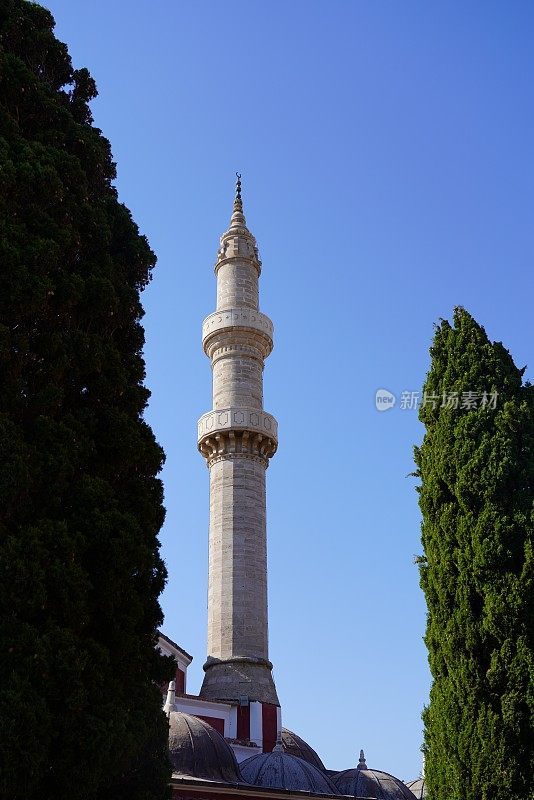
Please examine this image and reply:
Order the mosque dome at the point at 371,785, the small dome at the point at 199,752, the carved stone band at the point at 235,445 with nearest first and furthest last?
1. the small dome at the point at 199,752
2. the mosque dome at the point at 371,785
3. the carved stone band at the point at 235,445

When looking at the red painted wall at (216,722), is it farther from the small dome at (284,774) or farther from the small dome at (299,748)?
the small dome at (284,774)

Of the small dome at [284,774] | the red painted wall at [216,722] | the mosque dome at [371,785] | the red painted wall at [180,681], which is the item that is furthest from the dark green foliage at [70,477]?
the red painted wall at [180,681]

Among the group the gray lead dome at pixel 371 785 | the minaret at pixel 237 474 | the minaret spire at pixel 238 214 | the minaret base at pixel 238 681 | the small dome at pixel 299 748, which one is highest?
the minaret spire at pixel 238 214

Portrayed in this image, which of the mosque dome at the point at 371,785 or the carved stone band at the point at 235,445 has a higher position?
the carved stone band at the point at 235,445

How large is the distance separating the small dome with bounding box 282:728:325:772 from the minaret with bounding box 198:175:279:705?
3.43 ft

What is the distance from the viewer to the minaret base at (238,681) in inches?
1020

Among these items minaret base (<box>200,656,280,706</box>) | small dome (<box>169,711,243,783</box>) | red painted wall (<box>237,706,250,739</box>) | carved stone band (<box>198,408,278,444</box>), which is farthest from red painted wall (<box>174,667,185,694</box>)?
small dome (<box>169,711,243,783</box>)

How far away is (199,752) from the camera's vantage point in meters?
19.4

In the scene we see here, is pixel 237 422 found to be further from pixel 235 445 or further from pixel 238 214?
pixel 238 214

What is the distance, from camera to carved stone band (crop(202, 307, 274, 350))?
30.5 metres

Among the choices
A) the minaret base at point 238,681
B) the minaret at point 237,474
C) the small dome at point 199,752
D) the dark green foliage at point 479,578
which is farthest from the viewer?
the minaret at point 237,474

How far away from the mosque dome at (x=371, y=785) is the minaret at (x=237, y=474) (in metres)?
3.45

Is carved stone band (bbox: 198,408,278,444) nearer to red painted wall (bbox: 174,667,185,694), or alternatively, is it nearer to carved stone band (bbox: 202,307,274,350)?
carved stone band (bbox: 202,307,274,350)

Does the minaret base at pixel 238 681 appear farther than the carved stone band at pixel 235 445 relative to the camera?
No
